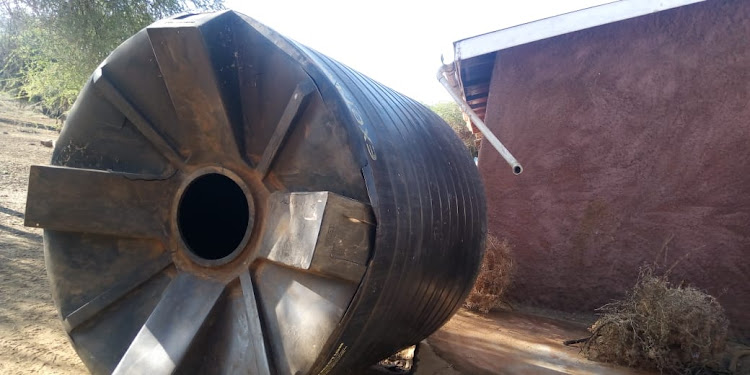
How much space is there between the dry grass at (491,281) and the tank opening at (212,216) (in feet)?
12.7

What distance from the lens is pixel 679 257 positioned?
18.9ft

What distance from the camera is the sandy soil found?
297 centimetres

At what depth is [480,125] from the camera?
21.5 ft

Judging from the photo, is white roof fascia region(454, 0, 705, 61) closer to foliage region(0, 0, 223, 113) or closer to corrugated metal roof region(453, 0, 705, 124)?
corrugated metal roof region(453, 0, 705, 124)

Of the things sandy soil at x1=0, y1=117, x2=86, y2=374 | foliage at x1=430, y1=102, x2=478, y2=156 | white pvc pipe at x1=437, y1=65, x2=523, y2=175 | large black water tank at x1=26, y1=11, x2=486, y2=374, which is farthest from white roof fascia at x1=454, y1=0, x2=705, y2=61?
foliage at x1=430, y1=102, x2=478, y2=156

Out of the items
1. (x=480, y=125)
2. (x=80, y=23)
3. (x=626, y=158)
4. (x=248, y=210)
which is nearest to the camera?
(x=248, y=210)

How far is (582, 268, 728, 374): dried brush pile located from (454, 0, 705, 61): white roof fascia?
3246mm

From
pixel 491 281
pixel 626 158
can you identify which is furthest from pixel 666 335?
pixel 626 158

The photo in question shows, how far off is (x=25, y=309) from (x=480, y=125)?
211 inches

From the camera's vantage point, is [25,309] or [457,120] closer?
[25,309]

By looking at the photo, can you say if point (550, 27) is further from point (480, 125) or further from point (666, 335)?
point (666, 335)

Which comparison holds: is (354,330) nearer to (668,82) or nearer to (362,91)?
(362,91)

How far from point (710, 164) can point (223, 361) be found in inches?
233

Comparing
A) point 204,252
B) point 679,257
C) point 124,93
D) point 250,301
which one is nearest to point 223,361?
point 250,301
